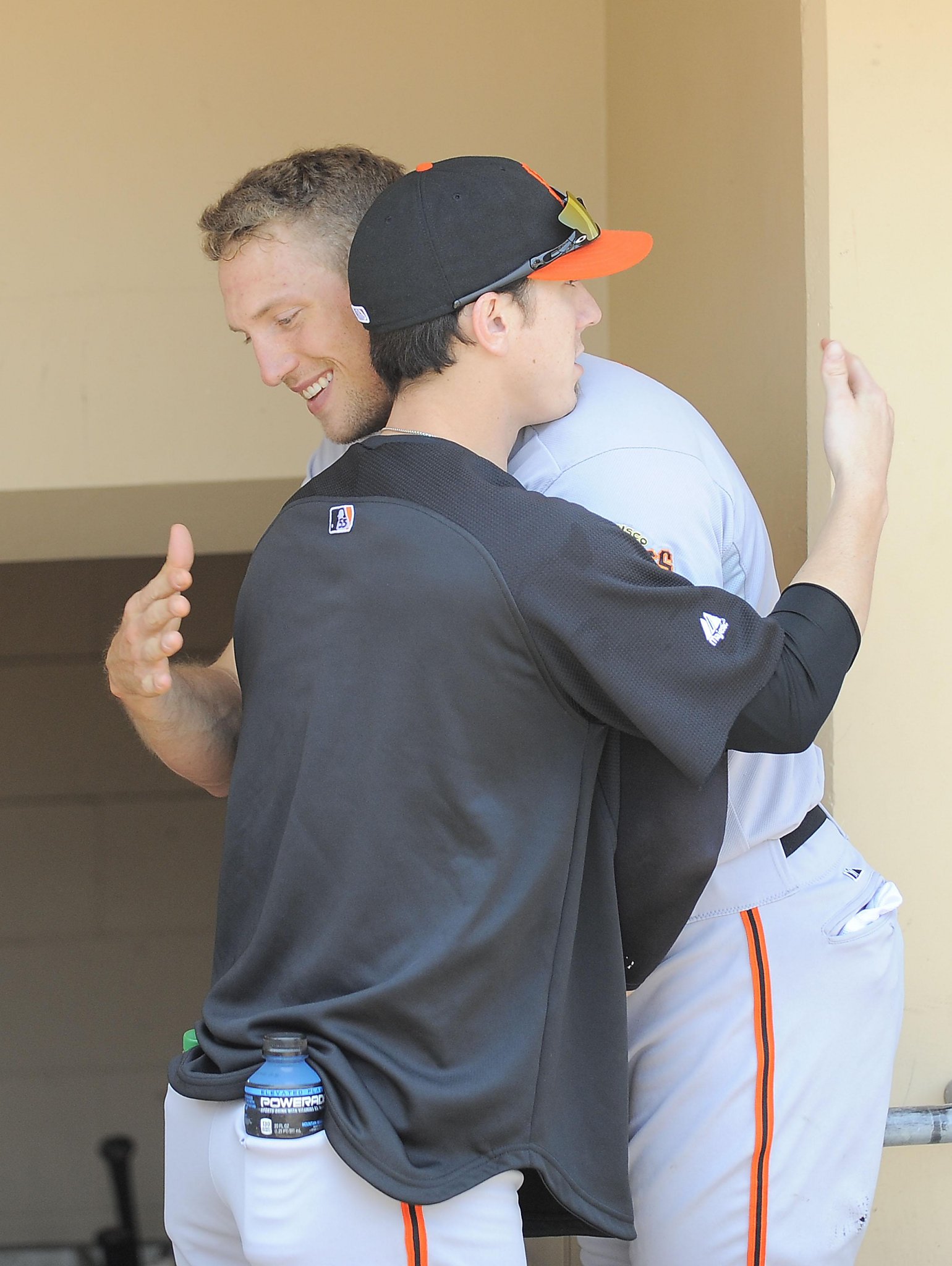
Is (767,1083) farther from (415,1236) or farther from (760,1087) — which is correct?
(415,1236)

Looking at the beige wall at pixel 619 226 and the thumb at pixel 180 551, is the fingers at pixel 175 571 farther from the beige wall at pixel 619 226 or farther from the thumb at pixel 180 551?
the beige wall at pixel 619 226

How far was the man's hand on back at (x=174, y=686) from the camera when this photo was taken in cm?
120

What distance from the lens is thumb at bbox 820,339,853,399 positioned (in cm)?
132

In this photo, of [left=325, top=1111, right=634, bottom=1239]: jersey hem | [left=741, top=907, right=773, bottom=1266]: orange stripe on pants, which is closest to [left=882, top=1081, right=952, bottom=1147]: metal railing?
[left=741, top=907, right=773, bottom=1266]: orange stripe on pants

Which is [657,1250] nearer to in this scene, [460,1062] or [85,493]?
[460,1062]

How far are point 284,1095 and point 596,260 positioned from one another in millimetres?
750

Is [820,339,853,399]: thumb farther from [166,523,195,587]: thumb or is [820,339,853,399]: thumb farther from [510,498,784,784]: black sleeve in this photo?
[166,523,195,587]: thumb

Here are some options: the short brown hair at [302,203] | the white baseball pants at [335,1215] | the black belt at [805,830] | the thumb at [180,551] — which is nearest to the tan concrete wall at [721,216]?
the black belt at [805,830]

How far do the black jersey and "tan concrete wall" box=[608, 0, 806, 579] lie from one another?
0.68m

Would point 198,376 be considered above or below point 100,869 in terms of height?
above

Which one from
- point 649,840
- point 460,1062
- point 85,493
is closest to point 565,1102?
point 460,1062

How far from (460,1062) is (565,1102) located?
4.4 inches

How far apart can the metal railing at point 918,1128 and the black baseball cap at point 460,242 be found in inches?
35.2

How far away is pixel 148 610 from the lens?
4.00 feet
